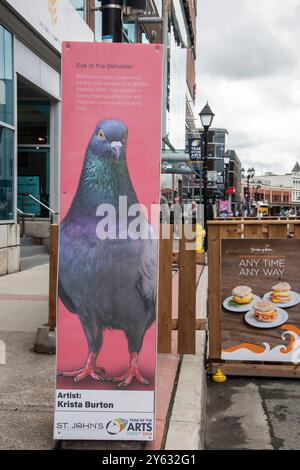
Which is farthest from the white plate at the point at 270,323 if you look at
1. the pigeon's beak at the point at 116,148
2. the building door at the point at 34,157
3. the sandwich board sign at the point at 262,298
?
the building door at the point at 34,157

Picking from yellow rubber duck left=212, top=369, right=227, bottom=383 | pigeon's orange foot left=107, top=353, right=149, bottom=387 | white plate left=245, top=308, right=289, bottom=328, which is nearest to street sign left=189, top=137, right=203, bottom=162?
white plate left=245, top=308, right=289, bottom=328

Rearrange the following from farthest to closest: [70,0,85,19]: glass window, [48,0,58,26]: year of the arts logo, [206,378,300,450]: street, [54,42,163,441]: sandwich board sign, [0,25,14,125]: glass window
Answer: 1. [70,0,85,19]: glass window
2. [48,0,58,26]: year of the arts logo
3. [0,25,14,125]: glass window
4. [206,378,300,450]: street
5. [54,42,163,441]: sandwich board sign

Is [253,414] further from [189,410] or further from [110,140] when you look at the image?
[110,140]

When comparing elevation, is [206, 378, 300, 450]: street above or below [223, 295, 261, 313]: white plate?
below

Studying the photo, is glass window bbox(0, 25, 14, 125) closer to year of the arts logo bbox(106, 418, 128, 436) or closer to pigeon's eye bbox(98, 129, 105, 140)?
pigeon's eye bbox(98, 129, 105, 140)

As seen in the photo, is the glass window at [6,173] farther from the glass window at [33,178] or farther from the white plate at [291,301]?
the white plate at [291,301]

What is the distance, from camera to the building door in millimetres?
17531

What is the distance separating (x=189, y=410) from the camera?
3986 millimetres

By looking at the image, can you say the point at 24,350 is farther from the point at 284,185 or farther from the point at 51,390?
the point at 284,185

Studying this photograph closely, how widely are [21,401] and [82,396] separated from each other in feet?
3.85

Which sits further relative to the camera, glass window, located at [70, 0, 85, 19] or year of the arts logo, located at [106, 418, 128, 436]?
glass window, located at [70, 0, 85, 19]

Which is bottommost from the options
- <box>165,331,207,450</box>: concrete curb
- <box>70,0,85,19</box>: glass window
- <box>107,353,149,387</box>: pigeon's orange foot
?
<box>165,331,207,450</box>: concrete curb

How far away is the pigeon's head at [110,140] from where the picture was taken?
3.11 metres

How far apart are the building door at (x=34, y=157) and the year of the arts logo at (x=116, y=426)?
1476 cm
